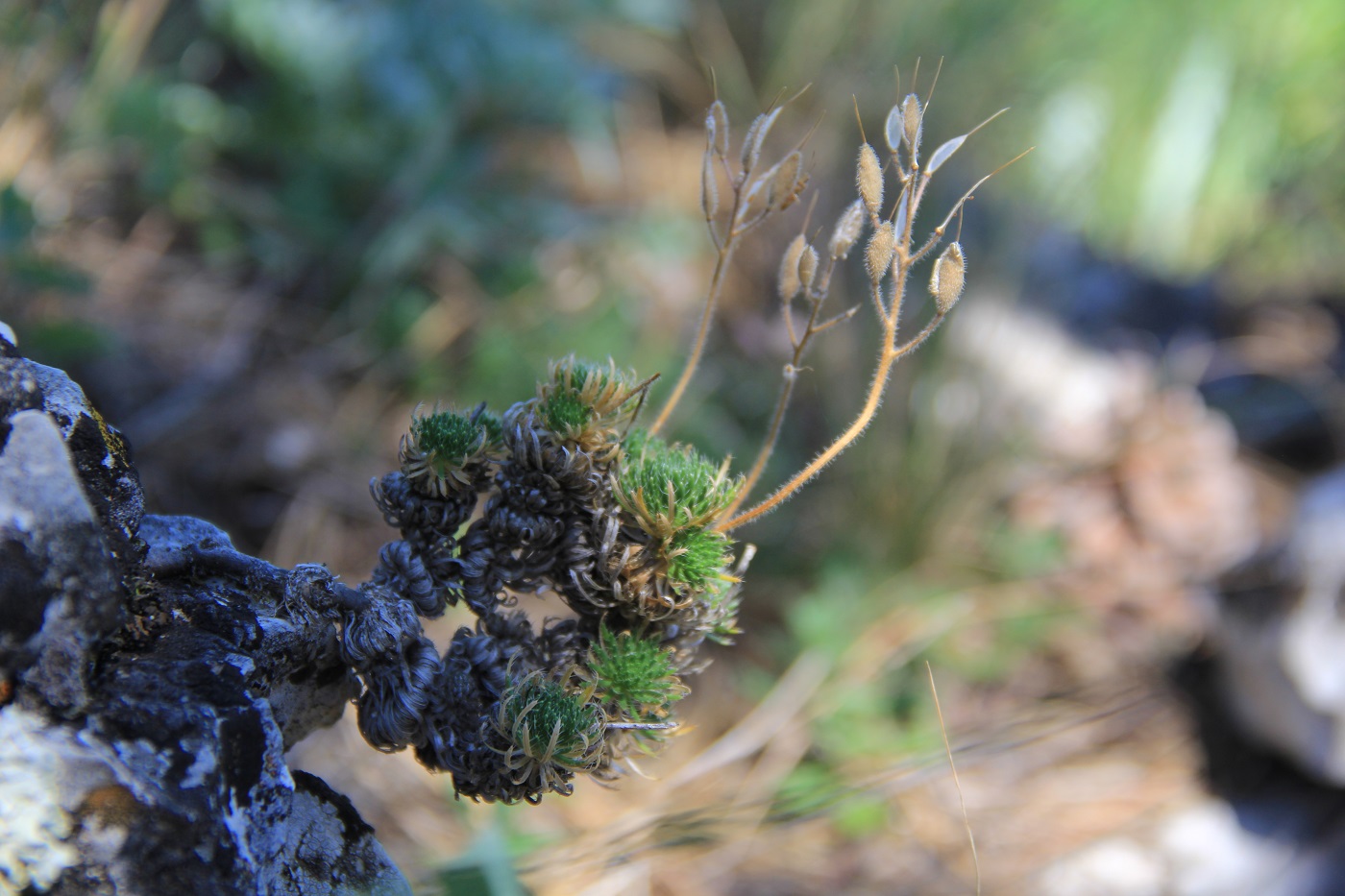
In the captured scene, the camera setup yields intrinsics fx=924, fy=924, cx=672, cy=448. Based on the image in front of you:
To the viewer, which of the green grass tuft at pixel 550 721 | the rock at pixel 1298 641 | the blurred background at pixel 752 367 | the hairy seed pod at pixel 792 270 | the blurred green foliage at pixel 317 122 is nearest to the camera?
the green grass tuft at pixel 550 721

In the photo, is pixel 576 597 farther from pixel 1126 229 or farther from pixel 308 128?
pixel 1126 229

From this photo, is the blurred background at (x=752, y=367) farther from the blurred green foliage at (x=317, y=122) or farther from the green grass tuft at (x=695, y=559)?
the green grass tuft at (x=695, y=559)

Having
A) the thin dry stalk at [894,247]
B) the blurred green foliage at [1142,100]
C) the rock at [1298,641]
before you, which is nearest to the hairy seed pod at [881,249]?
the thin dry stalk at [894,247]

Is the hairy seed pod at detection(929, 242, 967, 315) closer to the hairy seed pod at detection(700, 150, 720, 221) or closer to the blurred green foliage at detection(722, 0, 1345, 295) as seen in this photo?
the hairy seed pod at detection(700, 150, 720, 221)

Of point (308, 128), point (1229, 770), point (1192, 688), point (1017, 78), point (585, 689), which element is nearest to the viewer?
point (585, 689)

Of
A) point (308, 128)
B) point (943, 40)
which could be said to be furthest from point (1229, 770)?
point (308, 128)

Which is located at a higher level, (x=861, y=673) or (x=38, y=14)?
(x=38, y=14)

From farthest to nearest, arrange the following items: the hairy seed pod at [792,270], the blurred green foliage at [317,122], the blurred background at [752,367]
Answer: the blurred green foliage at [317,122] → the blurred background at [752,367] → the hairy seed pod at [792,270]

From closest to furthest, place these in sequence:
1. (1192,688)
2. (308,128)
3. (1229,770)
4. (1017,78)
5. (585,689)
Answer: (585,689) < (1229,770) < (1192,688) < (308,128) < (1017,78)
